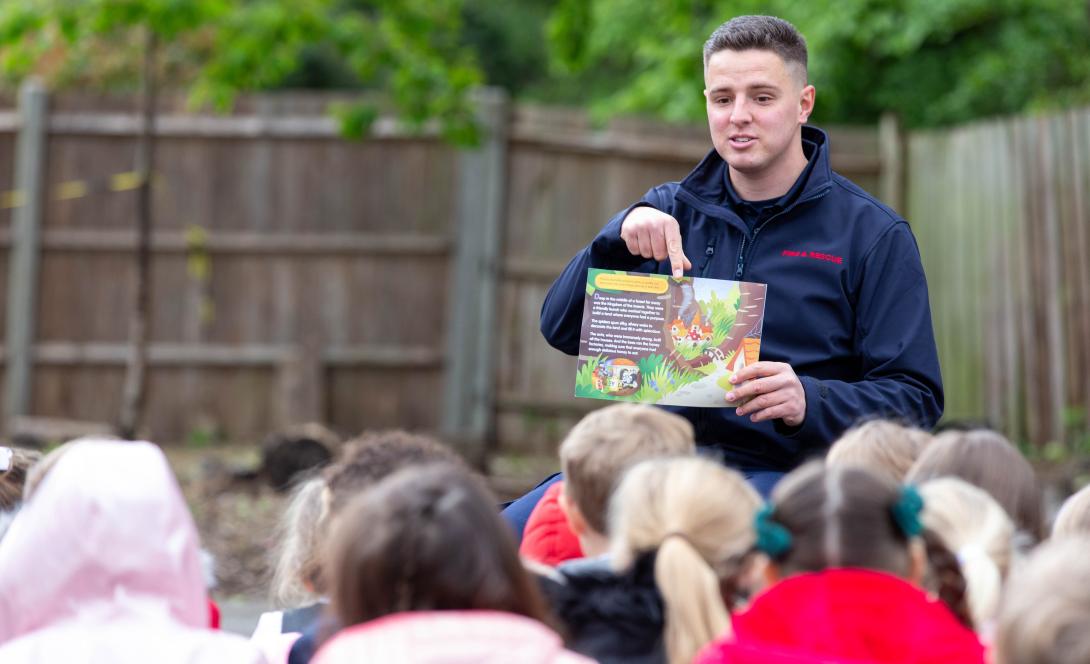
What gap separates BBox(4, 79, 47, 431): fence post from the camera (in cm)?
1025

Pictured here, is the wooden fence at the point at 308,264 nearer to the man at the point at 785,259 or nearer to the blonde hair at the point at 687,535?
the man at the point at 785,259

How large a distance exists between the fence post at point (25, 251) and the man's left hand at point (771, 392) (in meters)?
8.17

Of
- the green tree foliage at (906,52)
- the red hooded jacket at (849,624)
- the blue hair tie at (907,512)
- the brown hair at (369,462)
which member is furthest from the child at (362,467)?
the green tree foliage at (906,52)

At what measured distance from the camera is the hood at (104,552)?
8.05 ft

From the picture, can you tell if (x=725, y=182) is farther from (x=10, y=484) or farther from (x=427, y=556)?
(x=10, y=484)

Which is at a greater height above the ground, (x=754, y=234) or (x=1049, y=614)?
(x=754, y=234)

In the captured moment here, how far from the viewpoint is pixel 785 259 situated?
345cm

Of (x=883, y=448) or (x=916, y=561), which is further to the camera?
(x=883, y=448)

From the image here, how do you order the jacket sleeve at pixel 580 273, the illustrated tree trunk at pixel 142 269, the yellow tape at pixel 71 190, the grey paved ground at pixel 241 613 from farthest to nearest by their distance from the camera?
the yellow tape at pixel 71 190 < the illustrated tree trunk at pixel 142 269 < the grey paved ground at pixel 241 613 < the jacket sleeve at pixel 580 273

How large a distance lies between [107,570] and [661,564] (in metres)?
0.94


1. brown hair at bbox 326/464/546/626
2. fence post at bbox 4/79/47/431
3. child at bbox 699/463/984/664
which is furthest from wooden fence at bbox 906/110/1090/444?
brown hair at bbox 326/464/546/626

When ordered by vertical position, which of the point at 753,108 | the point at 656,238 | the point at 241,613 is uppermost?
the point at 753,108

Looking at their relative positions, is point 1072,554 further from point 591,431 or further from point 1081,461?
point 1081,461

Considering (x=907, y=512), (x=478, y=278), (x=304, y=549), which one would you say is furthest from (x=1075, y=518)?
(x=478, y=278)
